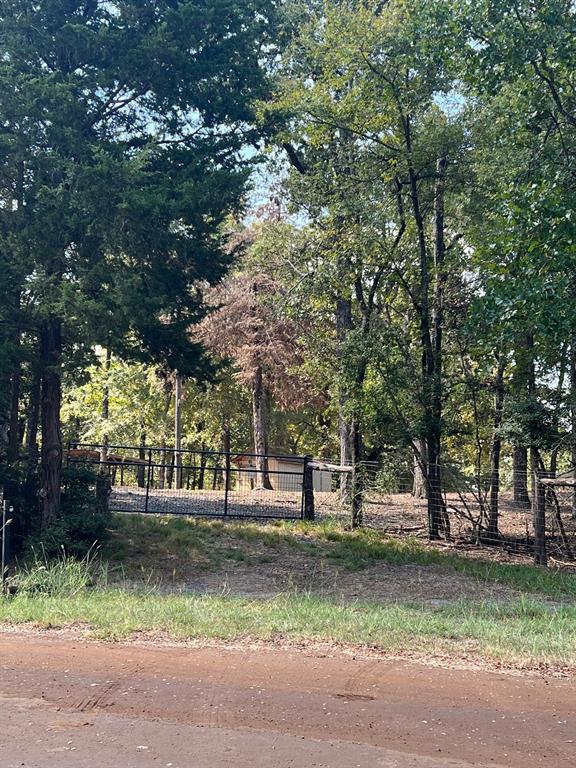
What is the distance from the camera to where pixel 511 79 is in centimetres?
1105

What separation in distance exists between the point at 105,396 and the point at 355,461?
1915cm

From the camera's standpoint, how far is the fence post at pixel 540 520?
40.1 ft

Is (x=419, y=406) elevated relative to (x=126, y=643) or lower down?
elevated

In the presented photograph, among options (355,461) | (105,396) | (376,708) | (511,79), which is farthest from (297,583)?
(105,396)

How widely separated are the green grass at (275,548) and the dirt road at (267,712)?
5669mm

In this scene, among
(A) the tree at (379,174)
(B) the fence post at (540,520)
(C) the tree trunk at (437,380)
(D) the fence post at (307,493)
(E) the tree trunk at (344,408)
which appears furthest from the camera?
(D) the fence post at (307,493)

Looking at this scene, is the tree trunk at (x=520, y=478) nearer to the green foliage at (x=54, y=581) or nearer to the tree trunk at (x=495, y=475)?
the tree trunk at (x=495, y=475)

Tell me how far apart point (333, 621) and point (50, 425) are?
22.9ft

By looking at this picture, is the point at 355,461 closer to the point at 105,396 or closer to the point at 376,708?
the point at 376,708

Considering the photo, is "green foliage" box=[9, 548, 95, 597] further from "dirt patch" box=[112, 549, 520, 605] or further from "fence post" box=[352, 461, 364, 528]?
"fence post" box=[352, 461, 364, 528]

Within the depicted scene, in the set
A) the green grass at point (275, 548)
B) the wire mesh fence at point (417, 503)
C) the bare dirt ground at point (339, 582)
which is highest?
the wire mesh fence at point (417, 503)

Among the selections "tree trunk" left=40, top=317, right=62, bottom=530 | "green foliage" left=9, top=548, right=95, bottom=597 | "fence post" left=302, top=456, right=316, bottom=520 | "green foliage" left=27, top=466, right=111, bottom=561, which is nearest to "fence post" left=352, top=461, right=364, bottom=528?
"fence post" left=302, top=456, right=316, bottom=520

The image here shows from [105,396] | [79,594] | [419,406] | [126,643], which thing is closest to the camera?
[126,643]

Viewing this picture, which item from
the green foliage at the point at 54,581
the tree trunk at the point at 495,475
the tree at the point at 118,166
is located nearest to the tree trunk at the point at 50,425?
the tree at the point at 118,166
